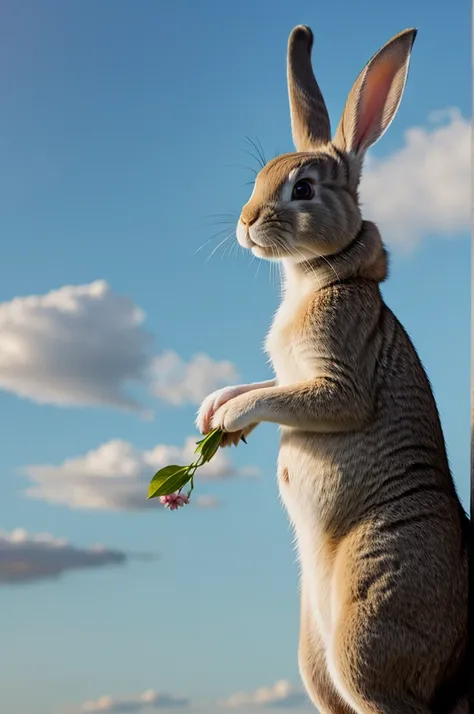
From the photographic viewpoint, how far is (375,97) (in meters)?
3.93

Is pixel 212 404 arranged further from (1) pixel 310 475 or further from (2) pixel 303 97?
(2) pixel 303 97

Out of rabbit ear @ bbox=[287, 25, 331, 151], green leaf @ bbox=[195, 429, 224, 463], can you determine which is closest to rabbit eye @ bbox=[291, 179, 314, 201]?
rabbit ear @ bbox=[287, 25, 331, 151]

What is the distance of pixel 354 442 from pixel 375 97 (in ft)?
4.43

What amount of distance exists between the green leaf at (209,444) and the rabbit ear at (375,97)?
3.95ft

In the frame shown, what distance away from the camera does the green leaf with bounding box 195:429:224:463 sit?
3672 millimetres

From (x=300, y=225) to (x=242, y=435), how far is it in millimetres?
811

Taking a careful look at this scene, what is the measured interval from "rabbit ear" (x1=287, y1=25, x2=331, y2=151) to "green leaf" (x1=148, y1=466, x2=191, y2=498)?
1.44m

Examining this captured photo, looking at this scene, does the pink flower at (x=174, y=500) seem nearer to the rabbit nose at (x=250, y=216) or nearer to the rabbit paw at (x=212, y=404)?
the rabbit paw at (x=212, y=404)

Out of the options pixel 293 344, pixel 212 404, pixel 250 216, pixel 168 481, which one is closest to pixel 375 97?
pixel 250 216

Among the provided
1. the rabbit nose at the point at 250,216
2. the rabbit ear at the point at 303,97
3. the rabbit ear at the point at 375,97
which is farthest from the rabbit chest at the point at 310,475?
the rabbit ear at the point at 303,97

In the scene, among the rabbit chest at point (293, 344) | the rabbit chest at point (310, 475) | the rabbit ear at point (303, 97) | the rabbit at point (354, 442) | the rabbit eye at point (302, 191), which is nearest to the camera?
the rabbit at point (354, 442)

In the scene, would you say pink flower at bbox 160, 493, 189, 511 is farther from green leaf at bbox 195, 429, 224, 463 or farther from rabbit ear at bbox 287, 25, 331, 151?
rabbit ear at bbox 287, 25, 331, 151

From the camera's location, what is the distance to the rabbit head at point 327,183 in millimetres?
3719

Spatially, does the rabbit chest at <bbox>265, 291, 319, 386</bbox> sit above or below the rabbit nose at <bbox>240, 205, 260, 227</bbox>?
below
